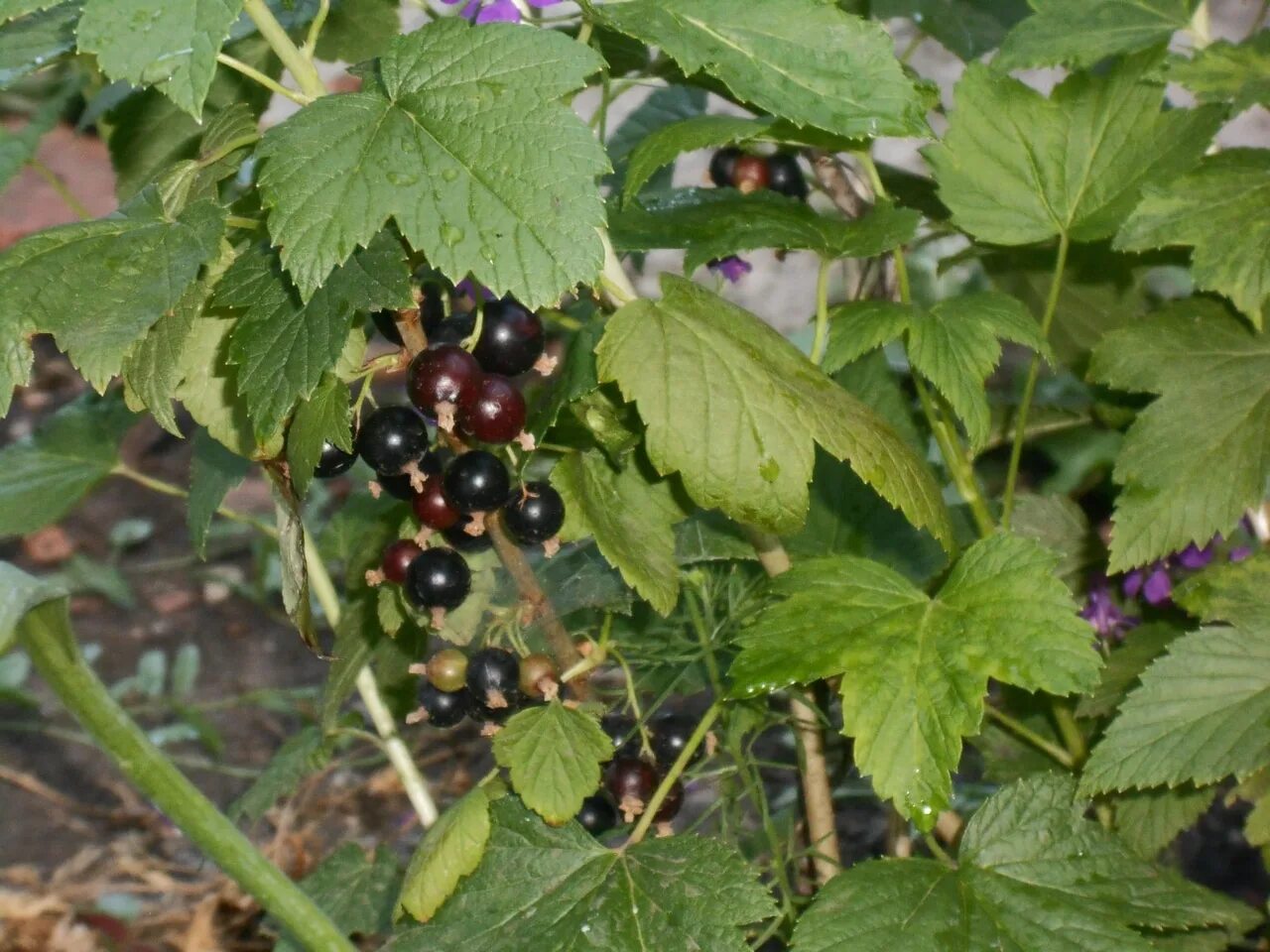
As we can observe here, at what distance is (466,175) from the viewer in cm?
79

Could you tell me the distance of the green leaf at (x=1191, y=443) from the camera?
112 cm

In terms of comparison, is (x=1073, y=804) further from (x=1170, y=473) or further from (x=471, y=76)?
(x=471, y=76)

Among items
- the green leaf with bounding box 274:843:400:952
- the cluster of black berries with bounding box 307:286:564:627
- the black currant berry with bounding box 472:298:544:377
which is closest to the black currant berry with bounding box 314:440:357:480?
the cluster of black berries with bounding box 307:286:564:627

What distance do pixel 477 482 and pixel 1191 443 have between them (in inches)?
23.5

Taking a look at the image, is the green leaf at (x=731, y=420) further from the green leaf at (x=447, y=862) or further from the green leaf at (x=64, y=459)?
the green leaf at (x=64, y=459)

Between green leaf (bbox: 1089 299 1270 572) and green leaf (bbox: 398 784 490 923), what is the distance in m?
0.55

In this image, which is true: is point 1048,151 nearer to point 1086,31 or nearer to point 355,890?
point 1086,31

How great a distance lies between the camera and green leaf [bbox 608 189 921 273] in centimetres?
103

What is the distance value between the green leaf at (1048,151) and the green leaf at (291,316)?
0.53 metres

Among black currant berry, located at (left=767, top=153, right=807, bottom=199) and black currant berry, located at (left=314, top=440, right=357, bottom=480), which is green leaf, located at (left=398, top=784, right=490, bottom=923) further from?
black currant berry, located at (left=767, top=153, right=807, bottom=199)

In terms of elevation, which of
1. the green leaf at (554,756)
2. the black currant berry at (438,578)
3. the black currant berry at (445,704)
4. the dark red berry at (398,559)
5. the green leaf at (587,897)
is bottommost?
the green leaf at (587,897)

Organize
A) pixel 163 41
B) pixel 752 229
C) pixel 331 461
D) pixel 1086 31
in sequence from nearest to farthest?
pixel 163 41 < pixel 331 461 < pixel 752 229 < pixel 1086 31

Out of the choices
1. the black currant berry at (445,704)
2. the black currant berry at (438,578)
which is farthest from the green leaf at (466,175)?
the black currant berry at (445,704)

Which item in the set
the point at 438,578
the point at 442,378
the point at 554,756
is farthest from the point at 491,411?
the point at 554,756
